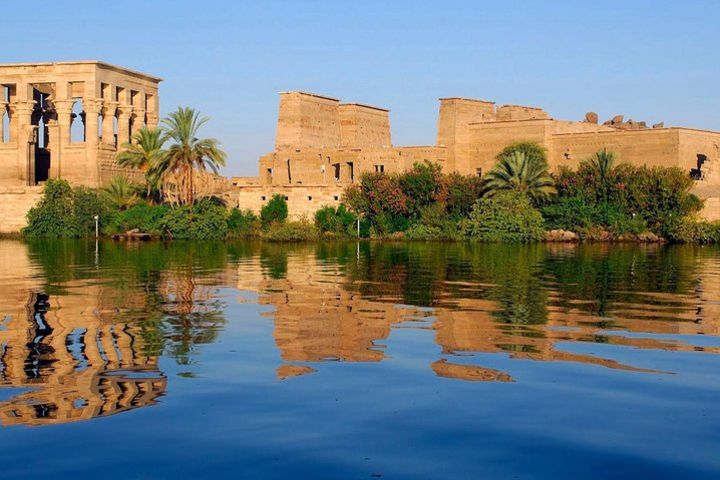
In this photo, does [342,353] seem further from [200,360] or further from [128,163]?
[128,163]

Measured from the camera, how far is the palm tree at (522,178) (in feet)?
169

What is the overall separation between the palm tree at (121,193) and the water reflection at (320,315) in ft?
85.3

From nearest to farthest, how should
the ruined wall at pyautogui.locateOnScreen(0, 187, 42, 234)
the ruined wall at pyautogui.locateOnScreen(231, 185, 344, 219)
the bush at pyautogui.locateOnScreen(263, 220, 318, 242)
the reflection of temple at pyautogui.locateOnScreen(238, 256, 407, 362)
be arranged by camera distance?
1. the reflection of temple at pyautogui.locateOnScreen(238, 256, 407, 362)
2. the bush at pyautogui.locateOnScreen(263, 220, 318, 242)
3. the ruined wall at pyautogui.locateOnScreen(231, 185, 344, 219)
4. the ruined wall at pyautogui.locateOnScreen(0, 187, 42, 234)

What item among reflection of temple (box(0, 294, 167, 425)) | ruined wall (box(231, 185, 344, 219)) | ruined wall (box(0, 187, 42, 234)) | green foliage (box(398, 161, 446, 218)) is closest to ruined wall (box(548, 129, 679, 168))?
green foliage (box(398, 161, 446, 218))

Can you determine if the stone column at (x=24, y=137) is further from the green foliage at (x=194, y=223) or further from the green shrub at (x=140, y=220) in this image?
the green foliage at (x=194, y=223)

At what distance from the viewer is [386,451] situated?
7.68 m

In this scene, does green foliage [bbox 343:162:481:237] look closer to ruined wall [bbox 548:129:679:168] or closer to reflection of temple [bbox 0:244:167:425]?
ruined wall [bbox 548:129:679:168]

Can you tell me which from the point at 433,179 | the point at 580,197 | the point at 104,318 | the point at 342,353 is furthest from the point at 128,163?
the point at 342,353

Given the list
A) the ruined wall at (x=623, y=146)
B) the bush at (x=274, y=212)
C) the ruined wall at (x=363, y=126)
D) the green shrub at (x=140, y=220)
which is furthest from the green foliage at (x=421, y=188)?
the green shrub at (x=140, y=220)

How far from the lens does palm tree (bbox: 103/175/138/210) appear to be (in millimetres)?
56031

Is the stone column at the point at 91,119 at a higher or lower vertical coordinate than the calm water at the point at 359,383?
higher

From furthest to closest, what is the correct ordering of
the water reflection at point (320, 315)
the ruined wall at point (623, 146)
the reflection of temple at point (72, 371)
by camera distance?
the ruined wall at point (623, 146)
the water reflection at point (320, 315)
the reflection of temple at point (72, 371)

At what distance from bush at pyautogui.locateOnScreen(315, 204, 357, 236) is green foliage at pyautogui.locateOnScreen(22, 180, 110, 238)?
11.0m

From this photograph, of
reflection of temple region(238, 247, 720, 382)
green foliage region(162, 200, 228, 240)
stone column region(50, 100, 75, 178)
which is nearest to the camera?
reflection of temple region(238, 247, 720, 382)
